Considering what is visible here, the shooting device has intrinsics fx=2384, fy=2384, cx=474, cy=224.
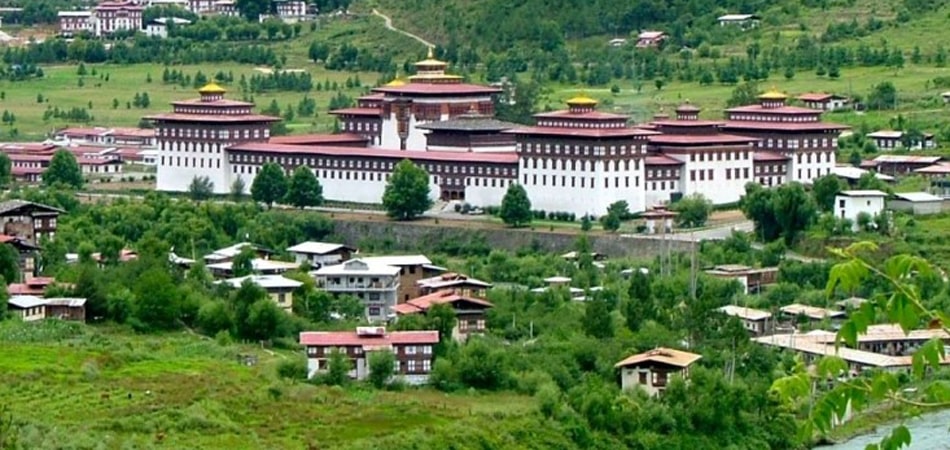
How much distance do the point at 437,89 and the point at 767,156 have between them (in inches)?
279

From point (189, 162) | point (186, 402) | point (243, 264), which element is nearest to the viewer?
point (186, 402)

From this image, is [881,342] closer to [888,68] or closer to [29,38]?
[888,68]

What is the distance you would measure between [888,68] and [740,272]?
2091 centimetres

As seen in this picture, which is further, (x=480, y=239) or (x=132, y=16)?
(x=132, y=16)

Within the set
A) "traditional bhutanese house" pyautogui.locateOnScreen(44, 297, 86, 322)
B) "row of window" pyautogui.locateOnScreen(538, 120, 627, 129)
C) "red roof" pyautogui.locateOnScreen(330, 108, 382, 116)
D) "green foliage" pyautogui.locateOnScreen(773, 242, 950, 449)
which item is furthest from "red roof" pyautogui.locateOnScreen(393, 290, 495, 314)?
"green foliage" pyautogui.locateOnScreen(773, 242, 950, 449)

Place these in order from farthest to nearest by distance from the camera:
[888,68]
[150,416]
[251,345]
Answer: [888,68], [251,345], [150,416]

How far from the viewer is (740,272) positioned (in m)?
36.9

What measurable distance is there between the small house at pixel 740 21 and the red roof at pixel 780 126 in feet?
49.7

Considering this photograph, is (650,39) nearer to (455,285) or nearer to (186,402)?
(455,285)

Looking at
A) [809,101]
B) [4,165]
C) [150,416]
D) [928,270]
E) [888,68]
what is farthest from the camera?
[888,68]

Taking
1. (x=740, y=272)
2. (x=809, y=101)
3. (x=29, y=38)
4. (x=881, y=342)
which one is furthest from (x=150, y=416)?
(x=29, y=38)

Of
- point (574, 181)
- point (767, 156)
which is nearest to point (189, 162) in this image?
point (574, 181)

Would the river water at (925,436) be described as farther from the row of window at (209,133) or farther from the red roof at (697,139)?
the row of window at (209,133)

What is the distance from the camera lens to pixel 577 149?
44312 mm
